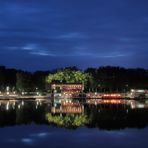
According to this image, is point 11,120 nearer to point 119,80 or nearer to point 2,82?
point 2,82

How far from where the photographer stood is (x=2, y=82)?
115750 millimetres

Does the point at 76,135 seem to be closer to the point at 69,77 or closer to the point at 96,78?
the point at 69,77

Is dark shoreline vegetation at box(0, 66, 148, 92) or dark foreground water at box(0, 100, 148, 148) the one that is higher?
dark shoreline vegetation at box(0, 66, 148, 92)

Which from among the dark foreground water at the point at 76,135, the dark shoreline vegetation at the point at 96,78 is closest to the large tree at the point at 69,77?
the dark shoreline vegetation at the point at 96,78

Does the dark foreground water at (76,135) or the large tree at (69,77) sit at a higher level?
the large tree at (69,77)

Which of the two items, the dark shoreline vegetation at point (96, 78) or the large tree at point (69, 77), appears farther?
the large tree at point (69, 77)

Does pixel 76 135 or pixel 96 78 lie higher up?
pixel 96 78

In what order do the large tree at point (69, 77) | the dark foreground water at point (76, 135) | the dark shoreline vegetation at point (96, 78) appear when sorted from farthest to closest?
the large tree at point (69, 77) < the dark shoreline vegetation at point (96, 78) < the dark foreground water at point (76, 135)

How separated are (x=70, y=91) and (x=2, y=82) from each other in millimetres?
18100

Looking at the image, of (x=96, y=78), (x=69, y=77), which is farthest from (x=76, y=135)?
(x=96, y=78)

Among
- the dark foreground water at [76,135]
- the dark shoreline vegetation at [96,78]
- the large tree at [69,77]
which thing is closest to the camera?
the dark foreground water at [76,135]

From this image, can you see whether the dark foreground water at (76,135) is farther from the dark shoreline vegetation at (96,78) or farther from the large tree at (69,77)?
the large tree at (69,77)

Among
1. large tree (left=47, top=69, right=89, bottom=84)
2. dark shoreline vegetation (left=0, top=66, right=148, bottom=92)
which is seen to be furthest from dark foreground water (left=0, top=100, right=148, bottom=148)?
large tree (left=47, top=69, right=89, bottom=84)

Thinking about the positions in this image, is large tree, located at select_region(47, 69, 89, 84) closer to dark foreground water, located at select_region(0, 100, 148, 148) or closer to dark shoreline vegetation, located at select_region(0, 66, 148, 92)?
dark shoreline vegetation, located at select_region(0, 66, 148, 92)
